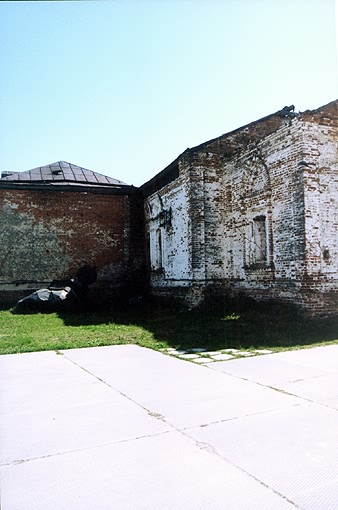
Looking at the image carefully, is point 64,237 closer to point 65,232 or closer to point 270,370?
point 65,232

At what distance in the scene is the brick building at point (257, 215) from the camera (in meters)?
9.08

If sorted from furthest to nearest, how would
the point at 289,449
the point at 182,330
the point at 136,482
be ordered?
the point at 182,330, the point at 289,449, the point at 136,482

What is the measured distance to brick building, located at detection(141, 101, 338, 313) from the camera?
908 cm

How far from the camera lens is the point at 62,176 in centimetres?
1838

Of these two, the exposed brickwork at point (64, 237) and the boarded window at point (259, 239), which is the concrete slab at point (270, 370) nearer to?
the boarded window at point (259, 239)

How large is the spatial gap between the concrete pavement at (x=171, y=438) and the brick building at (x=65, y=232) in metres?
11.7

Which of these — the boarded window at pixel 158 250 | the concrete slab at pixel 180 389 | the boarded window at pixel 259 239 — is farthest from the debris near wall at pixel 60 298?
the concrete slab at pixel 180 389

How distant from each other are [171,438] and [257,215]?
28.7ft

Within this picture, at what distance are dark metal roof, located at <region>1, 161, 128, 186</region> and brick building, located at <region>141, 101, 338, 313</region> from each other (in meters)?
4.05

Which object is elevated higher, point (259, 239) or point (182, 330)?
point (259, 239)

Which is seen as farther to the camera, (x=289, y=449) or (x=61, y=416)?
(x=61, y=416)

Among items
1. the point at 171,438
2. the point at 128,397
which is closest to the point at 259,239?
the point at 128,397

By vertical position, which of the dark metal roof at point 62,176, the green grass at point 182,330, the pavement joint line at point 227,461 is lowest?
the green grass at point 182,330

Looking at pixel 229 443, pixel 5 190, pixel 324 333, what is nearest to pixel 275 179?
pixel 324 333
